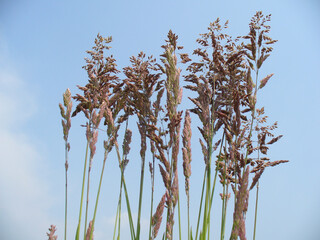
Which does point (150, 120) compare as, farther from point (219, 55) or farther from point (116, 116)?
point (219, 55)

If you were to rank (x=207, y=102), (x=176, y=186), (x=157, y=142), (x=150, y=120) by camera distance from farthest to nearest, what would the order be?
1. (x=150, y=120)
2. (x=207, y=102)
3. (x=157, y=142)
4. (x=176, y=186)

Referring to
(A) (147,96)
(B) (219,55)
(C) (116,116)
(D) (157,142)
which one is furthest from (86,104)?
(B) (219,55)

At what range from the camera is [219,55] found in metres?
2.63

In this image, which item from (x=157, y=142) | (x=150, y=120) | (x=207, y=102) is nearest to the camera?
(x=157, y=142)

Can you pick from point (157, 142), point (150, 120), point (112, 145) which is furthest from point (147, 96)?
point (157, 142)

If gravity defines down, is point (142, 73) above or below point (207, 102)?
above

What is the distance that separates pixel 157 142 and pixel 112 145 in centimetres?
62

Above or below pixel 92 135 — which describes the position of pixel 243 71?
above

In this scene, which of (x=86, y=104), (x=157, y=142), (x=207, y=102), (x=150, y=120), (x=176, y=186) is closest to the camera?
(x=176, y=186)

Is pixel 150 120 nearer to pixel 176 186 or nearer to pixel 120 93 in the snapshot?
pixel 120 93

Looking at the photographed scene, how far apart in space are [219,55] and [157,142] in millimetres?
1001

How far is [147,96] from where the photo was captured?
2650mm

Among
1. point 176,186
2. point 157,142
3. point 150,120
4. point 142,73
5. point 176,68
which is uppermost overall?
point 142,73

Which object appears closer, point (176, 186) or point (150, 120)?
point (176, 186)
